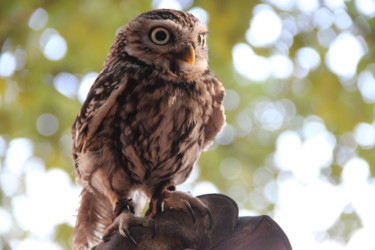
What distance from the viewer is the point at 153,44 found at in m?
1.59

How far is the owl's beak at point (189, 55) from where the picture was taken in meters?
1.51

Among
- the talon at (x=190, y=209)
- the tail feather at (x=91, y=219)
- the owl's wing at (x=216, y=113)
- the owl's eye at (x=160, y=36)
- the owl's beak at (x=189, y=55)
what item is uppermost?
the owl's eye at (x=160, y=36)

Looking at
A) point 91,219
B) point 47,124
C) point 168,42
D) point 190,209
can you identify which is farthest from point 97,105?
point 47,124

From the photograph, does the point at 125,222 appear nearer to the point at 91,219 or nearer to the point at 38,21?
the point at 91,219

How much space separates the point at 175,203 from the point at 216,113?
1.32 feet

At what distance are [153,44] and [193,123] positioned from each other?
272 millimetres

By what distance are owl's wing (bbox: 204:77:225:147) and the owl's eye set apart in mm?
191

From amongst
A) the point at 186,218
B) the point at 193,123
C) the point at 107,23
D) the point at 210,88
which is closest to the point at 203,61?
the point at 210,88

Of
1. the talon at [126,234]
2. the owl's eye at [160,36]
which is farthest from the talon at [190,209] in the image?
the owl's eye at [160,36]

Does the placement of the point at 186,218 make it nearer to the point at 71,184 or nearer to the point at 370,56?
the point at 370,56

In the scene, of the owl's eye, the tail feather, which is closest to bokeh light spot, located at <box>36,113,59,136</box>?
the tail feather

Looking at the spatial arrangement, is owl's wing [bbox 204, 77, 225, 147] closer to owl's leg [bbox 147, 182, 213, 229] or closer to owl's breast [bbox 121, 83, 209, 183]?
owl's breast [bbox 121, 83, 209, 183]

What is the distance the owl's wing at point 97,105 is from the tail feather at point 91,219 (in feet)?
0.64

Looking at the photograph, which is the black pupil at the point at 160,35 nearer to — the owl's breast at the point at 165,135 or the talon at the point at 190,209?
the owl's breast at the point at 165,135
